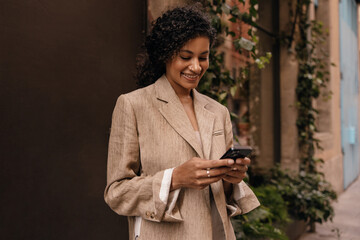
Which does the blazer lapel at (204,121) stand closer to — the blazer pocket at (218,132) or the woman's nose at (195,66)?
the blazer pocket at (218,132)

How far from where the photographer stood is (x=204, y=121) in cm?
152

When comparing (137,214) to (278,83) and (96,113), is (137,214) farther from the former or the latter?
(278,83)

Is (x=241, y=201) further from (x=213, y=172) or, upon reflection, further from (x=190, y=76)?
(x=190, y=76)

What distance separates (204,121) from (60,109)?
41.6 inches

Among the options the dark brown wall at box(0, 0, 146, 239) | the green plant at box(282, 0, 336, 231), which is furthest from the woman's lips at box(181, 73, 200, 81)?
the green plant at box(282, 0, 336, 231)

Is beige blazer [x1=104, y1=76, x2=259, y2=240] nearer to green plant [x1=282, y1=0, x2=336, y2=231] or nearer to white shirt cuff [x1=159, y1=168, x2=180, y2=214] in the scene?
white shirt cuff [x1=159, y1=168, x2=180, y2=214]

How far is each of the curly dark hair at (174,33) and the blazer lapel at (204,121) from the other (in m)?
0.24

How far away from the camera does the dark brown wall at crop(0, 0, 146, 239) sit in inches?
74.5

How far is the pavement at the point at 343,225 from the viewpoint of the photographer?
15.8ft

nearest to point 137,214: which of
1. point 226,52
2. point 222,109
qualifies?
point 222,109

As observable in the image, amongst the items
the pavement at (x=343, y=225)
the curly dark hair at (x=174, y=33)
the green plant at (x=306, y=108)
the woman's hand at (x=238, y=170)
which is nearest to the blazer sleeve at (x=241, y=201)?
the woman's hand at (x=238, y=170)

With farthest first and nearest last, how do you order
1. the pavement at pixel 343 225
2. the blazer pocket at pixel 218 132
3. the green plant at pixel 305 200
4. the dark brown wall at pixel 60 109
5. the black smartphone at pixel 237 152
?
the pavement at pixel 343 225
the green plant at pixel 305 200
the dark brown wall at pixel 60 109
the blazer pocket at pixel 218 132
the black smartphone at pixel 237 152

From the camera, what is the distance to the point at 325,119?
7254 millimetres

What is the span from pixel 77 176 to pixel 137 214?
1013 millimetres
